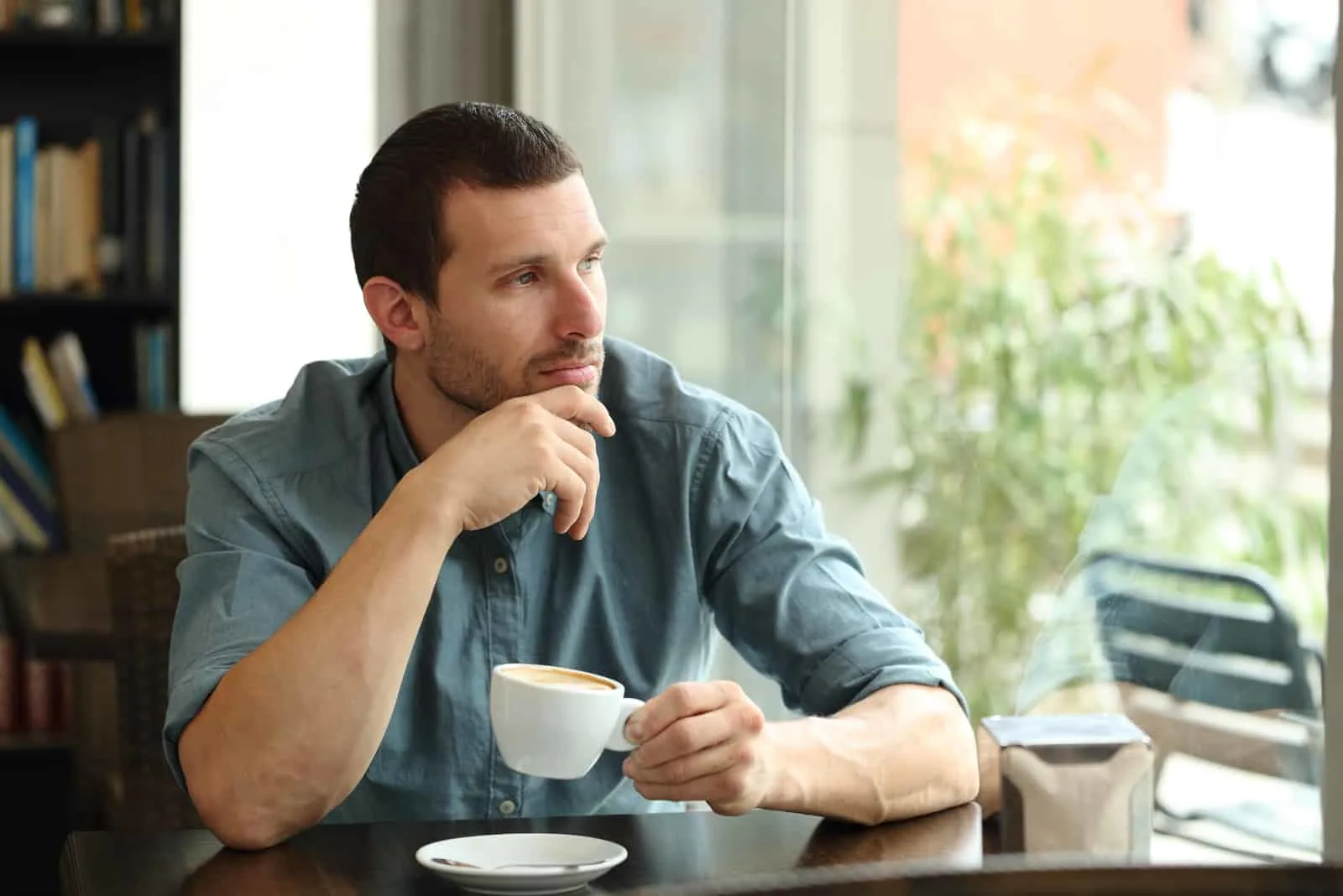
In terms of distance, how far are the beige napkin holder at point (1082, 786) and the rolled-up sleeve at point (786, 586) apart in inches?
14.6

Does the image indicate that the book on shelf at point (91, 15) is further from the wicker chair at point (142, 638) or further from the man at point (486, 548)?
the man at point (486, 548)

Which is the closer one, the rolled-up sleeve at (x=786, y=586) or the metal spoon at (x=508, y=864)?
the metal spoon at (x=508, y=864)

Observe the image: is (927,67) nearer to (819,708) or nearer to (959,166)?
(959,166)

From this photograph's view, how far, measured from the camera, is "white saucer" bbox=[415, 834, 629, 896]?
100 centimetres

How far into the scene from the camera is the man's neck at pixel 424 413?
60.9 inches

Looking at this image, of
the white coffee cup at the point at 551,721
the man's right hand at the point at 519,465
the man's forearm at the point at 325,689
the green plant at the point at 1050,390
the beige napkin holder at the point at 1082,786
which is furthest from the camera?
the green plant at the point at 1050,390

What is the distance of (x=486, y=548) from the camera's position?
1.48 m

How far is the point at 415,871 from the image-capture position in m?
1.06

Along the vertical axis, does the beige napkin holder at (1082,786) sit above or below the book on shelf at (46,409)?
above

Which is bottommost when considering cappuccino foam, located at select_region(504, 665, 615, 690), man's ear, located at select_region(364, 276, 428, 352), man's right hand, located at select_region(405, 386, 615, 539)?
cappuccino foam, located at select_region(504, 665, 615, 690)

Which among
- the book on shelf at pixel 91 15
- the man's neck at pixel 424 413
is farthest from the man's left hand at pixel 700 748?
the book on shelf at pixel 91 15

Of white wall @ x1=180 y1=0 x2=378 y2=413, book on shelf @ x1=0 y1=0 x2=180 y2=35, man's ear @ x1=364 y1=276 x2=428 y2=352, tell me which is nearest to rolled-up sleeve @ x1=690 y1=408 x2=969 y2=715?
man's ear @ x1=364 y1=276 x2=428 y2=352

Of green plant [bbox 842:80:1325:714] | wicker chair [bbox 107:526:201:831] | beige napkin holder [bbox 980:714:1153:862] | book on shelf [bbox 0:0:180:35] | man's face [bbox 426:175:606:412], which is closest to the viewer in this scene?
beige napkin holder [bbox 980:714:1153:862]

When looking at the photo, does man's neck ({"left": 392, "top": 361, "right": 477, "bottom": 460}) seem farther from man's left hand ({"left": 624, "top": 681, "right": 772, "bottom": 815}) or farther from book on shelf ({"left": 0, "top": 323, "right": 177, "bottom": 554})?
book on shelf ({"left": 0, "top": 323, "right": 177, "bottom": 554})
